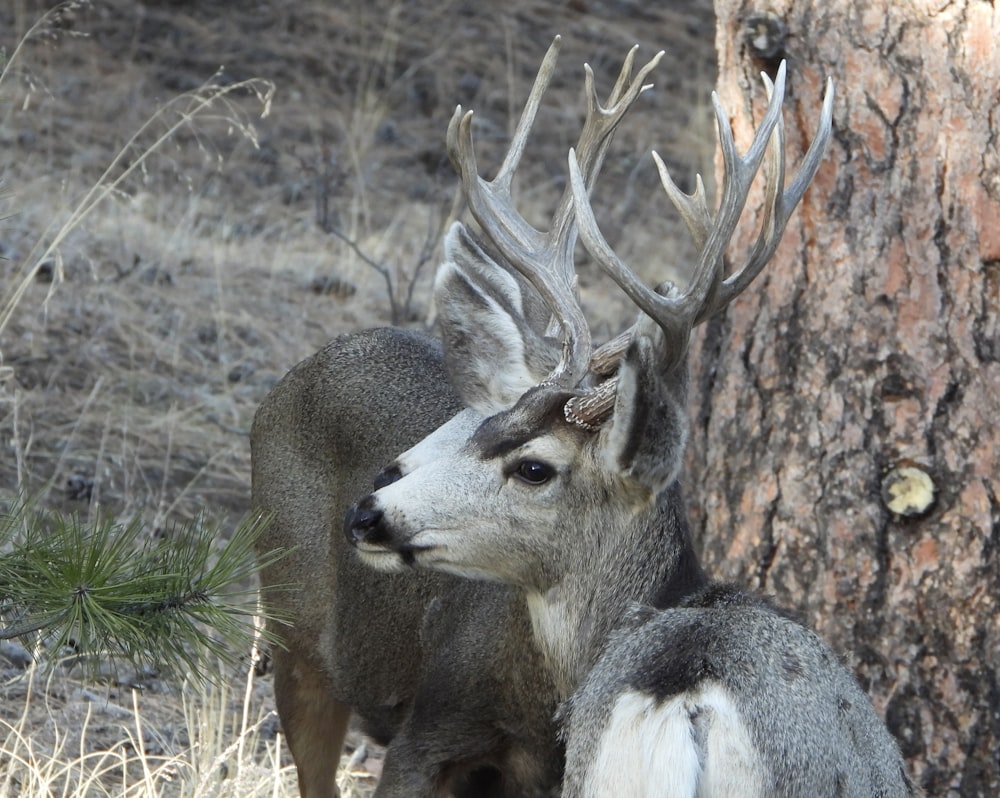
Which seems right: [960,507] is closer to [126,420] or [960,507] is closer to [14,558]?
[14,558]

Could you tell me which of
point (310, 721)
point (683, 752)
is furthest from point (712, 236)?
point (310, 721)

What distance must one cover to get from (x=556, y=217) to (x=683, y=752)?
7.06ft

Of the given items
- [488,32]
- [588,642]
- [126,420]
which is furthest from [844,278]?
[488,32]

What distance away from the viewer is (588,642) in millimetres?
4238

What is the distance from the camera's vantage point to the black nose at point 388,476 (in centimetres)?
433

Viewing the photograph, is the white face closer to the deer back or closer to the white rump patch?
the deer back

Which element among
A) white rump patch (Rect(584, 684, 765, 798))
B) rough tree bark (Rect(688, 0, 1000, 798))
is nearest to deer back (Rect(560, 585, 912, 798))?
white rump patch (Rect(584, 684, 765, 798))

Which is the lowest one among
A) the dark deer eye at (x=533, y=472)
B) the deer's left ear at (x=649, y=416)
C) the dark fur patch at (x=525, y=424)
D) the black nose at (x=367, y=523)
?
the black nose at (x=367, y=523)

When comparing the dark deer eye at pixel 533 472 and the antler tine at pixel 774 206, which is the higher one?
the antler tine at pixel 774 206

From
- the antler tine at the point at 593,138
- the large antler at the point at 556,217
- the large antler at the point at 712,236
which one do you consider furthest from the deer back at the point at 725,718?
the antler tine at the point at 593,138

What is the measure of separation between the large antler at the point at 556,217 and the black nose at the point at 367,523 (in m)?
0.62

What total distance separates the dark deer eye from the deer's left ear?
0.16 metres

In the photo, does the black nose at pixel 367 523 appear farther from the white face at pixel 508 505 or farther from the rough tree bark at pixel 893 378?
the rough tree bark at pixel 893 378

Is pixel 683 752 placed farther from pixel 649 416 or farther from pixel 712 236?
pixel 712 236
